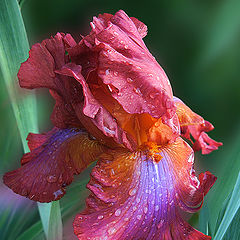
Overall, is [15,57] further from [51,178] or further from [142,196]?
[142,196]

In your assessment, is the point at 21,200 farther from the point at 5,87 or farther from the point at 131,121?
the point at 131,121

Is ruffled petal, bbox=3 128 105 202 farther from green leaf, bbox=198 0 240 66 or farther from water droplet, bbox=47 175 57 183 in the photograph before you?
green leaf, bbox=198 0 240 66

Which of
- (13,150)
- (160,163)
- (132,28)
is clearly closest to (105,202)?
(160,163)

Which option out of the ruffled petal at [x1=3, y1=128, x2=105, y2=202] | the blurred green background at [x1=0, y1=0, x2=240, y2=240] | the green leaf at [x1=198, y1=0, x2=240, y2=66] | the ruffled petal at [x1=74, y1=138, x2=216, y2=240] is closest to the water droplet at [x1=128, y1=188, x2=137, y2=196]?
the ruffled petal at [x1=74, y1=138, x2=216, y2=240]

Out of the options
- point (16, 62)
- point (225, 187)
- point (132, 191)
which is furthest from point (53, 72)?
point (225, 187)

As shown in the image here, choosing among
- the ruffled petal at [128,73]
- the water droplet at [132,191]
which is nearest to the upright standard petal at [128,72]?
the ruffled petal at [128,73]

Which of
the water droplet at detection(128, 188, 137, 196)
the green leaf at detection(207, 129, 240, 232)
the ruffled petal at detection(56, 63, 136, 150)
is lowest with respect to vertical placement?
the green leaf at detection(207, 129, 240, 232)

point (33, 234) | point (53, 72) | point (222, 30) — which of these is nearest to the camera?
point (53, 72)
